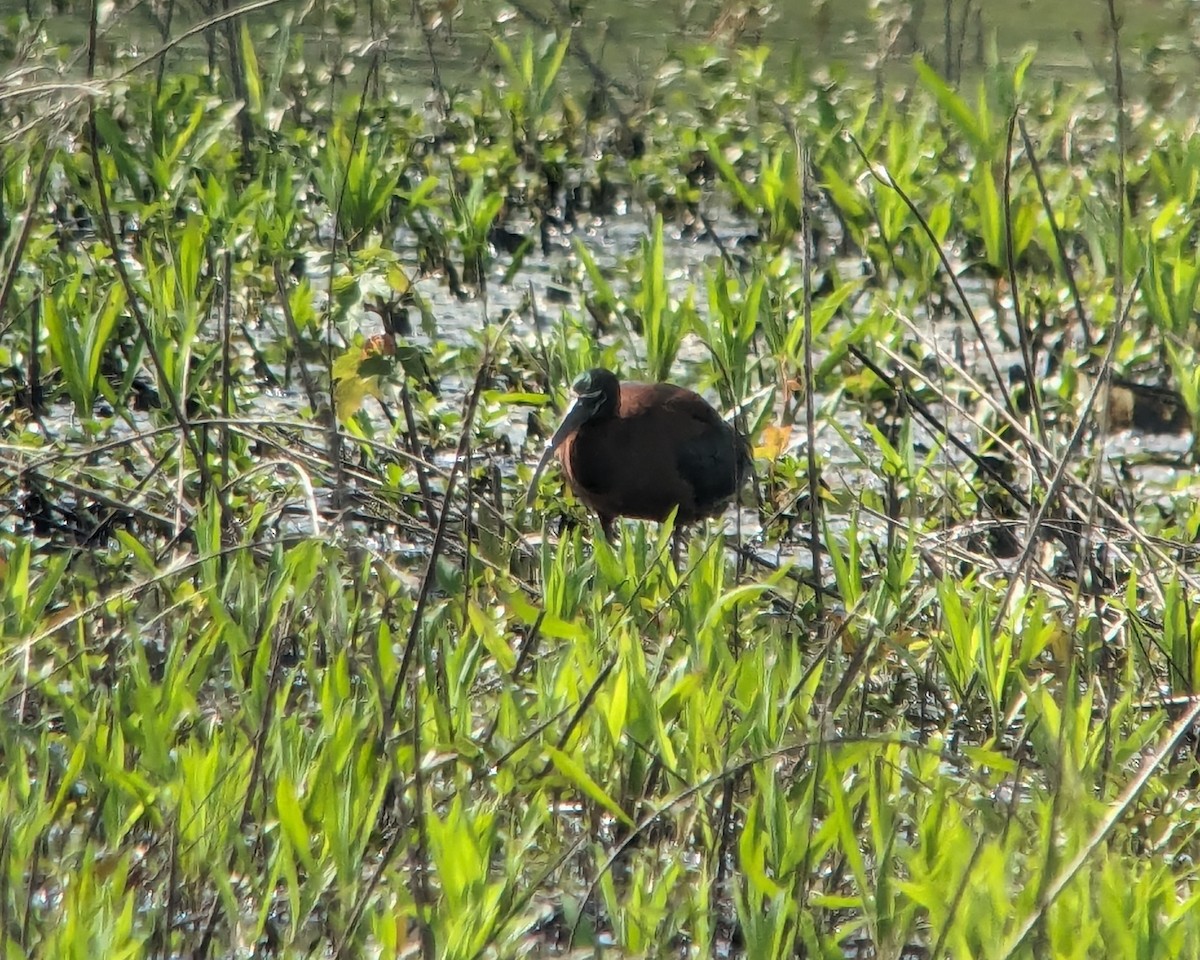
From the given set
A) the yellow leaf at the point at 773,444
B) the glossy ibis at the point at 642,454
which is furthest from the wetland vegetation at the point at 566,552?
the glossy ibis at the point at 642,454

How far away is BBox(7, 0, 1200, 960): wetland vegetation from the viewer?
2.33m

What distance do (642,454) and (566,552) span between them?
42cm

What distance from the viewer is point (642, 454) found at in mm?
3988

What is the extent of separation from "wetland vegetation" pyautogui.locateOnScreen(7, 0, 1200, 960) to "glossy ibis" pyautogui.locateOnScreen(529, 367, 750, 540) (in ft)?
0.59

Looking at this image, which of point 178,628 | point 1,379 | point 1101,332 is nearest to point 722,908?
point 178,628

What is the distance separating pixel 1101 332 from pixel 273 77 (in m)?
2.80

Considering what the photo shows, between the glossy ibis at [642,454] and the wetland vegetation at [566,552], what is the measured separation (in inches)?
7.1

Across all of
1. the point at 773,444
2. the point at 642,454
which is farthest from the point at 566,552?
the point at 773,444

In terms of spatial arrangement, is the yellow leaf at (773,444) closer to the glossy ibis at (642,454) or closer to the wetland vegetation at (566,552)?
the wetland vegetation at (566,552)

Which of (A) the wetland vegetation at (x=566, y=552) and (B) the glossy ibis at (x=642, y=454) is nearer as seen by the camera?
(A) the wetland vegetation at (x=566, y=552)

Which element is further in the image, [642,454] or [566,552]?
[642,454]

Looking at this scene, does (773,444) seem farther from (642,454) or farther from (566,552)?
(566,552)

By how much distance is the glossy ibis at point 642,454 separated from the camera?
13.1 ft

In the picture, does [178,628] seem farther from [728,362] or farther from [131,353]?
[728,362]
